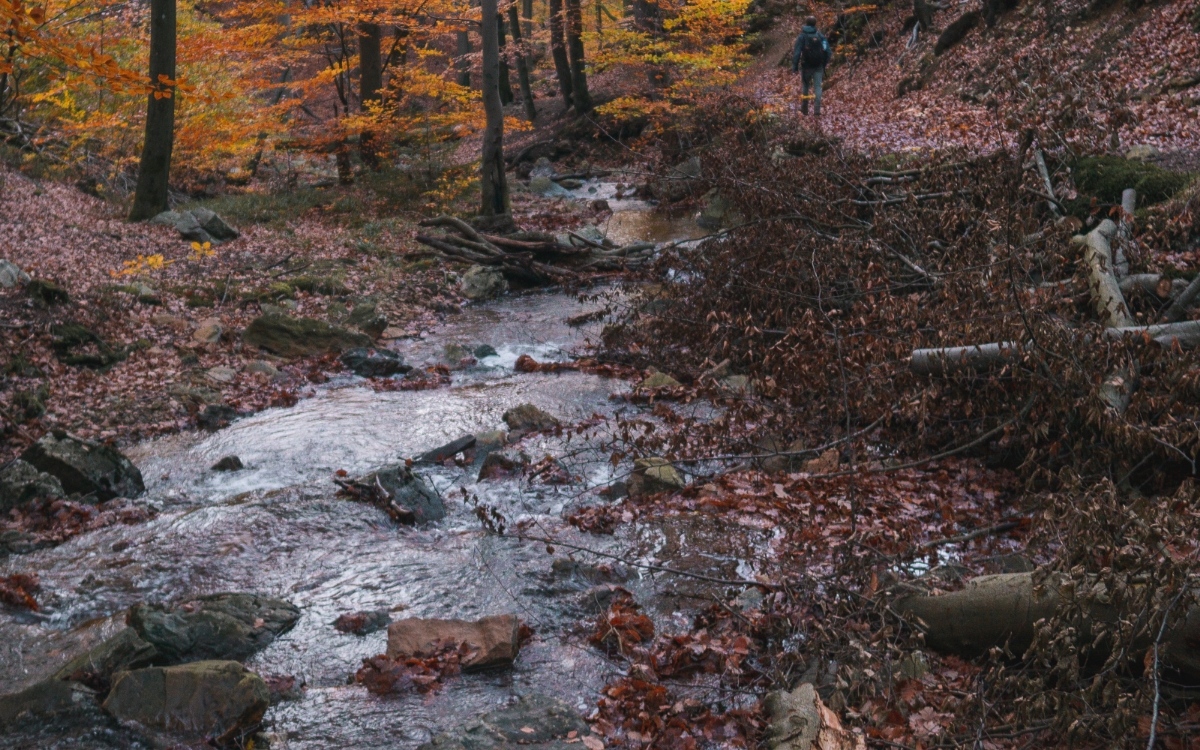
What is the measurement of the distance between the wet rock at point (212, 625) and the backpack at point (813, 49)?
17.3 meters

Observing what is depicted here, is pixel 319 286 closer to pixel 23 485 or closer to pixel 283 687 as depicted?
pixel 23 485

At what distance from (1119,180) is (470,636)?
8.26 meters

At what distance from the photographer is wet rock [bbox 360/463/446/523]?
6.93 m

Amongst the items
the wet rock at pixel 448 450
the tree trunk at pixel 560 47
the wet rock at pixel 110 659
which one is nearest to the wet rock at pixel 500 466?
the wet rock at pixel 448 450

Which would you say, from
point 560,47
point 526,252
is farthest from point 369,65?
point 526,252

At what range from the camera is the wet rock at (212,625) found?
4773 millimetres

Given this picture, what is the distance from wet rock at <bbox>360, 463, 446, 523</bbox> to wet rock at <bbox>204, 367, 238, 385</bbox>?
12.3ft

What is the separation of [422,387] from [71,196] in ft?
38.5

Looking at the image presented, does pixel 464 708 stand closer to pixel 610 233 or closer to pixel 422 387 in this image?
pixel 422 387

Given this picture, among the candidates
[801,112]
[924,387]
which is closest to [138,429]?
[924,387]

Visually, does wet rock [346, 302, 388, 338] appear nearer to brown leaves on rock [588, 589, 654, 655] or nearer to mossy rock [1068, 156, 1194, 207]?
brown leaves on rock [588, 589, 654, 655]

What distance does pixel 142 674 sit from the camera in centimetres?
427

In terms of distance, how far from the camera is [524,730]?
4055 millimetres

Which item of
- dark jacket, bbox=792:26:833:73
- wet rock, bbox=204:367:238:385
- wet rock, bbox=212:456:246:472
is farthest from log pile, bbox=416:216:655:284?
wet rock, bbox=212:456:246:472
